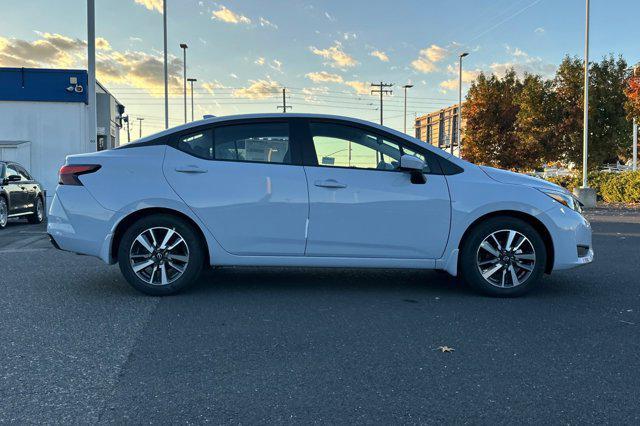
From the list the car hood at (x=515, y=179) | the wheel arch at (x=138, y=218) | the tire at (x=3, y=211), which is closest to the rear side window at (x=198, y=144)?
the wheel arch at (x=138, y=218)

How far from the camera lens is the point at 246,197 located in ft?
16.8

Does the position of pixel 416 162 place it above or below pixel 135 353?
above

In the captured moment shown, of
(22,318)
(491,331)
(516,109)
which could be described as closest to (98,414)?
(22,318)

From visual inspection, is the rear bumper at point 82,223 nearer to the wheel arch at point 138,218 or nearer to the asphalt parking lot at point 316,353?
the wheel arch at point 138,218

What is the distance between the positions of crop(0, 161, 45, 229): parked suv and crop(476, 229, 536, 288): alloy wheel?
36.9 feet

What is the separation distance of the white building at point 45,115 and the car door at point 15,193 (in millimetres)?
8793

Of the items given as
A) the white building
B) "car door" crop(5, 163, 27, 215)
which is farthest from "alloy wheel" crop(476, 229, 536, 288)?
the white building

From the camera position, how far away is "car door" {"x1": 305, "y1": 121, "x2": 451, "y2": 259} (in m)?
5.12

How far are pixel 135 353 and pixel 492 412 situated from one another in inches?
83.9

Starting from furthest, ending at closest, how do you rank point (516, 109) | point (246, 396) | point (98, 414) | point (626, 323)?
1. point (516, 109)
2. point (626, 323)
3. point (246, 396)
4. point (98, 414)

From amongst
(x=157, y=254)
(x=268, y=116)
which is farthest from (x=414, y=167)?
(x=157, y=254)

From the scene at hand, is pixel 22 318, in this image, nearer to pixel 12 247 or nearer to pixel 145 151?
pixel 145 151

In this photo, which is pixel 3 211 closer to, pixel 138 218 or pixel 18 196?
pixel 18 196

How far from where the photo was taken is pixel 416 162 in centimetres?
508
